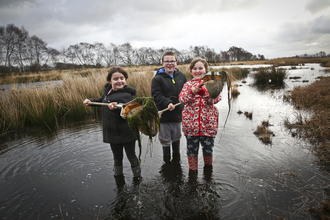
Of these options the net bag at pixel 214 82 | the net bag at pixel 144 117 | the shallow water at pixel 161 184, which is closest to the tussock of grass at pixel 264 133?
the shallow water at pixel 161 184

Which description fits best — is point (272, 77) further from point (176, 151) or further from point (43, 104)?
point (43, 104)

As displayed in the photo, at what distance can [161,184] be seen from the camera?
2.89 m

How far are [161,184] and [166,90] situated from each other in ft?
5.26

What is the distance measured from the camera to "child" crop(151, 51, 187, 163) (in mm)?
3137

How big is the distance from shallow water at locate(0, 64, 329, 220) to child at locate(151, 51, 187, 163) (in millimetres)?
687

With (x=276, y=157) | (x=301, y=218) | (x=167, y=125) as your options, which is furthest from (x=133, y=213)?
(x=276, y=157)

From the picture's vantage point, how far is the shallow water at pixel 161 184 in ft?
7.56

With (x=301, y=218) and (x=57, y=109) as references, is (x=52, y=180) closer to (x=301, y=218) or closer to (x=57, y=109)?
(x=301, y=218)

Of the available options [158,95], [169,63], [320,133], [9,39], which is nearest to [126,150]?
[158,95]

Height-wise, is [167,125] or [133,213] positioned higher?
[167,125]

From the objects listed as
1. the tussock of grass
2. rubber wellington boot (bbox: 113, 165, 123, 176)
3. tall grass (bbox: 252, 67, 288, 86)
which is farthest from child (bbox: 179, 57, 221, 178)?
tall grass (bbox: 252, 67, 288, 86)

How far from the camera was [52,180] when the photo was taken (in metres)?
3.12

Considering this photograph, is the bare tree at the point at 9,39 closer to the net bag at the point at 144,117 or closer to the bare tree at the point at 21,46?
the bare tree at the point at 21,46

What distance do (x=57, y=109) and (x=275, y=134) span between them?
7.54 m
